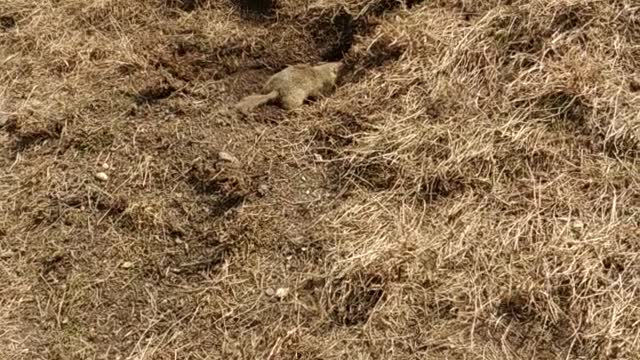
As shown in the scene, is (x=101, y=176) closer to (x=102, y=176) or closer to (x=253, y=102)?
(x=102, y=176)

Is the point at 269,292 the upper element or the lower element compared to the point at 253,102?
lower

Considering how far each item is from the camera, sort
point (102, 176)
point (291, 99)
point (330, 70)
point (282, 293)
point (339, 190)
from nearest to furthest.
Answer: point (282, 293), point (339, 190), point (102, 176), point (291, 99), point (330, 70)

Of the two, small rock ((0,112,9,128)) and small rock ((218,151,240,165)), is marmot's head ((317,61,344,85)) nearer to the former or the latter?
small rock ((218,151,240,165))

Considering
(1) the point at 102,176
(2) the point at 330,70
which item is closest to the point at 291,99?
(2) the point at 330,70

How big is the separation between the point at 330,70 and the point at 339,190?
2.02 ft

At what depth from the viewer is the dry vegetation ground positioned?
7.92 ft

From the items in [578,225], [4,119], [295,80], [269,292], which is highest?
[295,80]

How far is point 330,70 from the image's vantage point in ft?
10.3

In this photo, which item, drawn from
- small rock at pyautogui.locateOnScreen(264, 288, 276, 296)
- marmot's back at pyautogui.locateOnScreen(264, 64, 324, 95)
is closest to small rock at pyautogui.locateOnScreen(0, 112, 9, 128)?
marmot's back at pyautogui.locateOnScreen(264, 64, 324, 95)

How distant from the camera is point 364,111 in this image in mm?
2953

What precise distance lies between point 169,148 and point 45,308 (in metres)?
0.74

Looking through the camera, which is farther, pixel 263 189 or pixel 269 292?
pixel 263 189

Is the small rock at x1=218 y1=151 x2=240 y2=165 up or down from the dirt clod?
up

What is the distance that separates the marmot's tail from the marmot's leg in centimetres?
4
